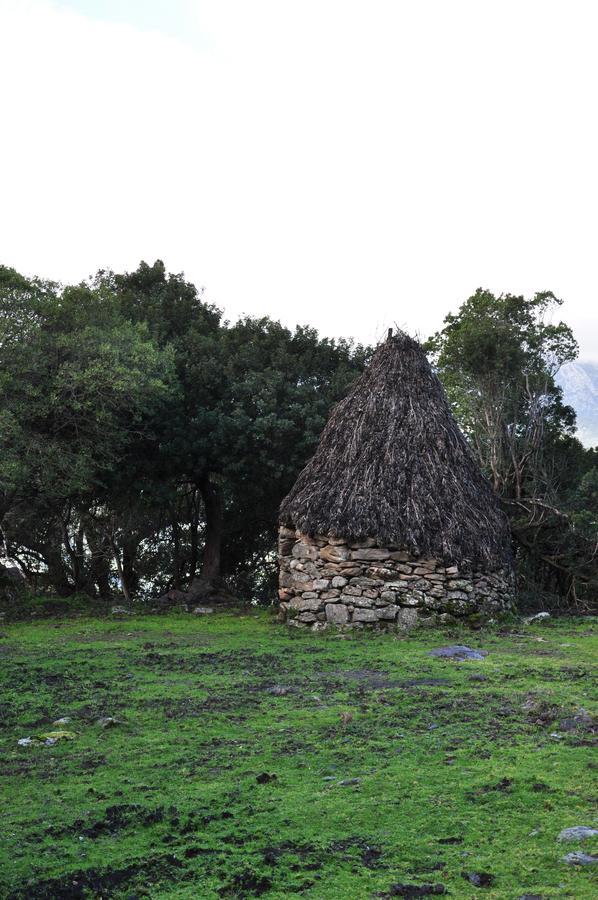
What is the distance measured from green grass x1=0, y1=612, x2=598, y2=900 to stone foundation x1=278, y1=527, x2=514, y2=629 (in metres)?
3.57

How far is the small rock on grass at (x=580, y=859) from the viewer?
4473 millimetres

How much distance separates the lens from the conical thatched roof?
1430 cm

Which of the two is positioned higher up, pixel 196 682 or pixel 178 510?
pixel 178 510

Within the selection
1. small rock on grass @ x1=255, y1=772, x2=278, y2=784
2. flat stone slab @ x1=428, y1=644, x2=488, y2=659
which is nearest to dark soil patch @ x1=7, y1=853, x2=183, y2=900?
small rock on grass @ x1=255, y1=772, x2=278, y2=784

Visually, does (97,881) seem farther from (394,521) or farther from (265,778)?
(394,521)

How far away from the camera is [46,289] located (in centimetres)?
1767

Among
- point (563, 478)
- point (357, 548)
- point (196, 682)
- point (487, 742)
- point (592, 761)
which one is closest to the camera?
point (592, 761)

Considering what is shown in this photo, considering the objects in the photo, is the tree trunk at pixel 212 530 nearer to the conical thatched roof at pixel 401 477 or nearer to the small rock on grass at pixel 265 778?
the conical thatched roof at pixel 401 477

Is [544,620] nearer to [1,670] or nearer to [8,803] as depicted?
[1,670]

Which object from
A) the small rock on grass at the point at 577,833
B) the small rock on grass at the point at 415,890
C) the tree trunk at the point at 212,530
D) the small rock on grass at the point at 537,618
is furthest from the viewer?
the tree trunk at the point at 212,530

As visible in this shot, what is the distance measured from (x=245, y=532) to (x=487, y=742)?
18.5 m

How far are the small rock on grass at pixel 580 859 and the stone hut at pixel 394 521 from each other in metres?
9.47

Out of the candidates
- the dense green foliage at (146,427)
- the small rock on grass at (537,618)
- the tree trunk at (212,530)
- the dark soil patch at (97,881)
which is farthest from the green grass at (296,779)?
the tree trunk at (212,530)

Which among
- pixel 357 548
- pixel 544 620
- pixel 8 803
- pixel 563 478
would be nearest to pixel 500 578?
pixel 544 620
